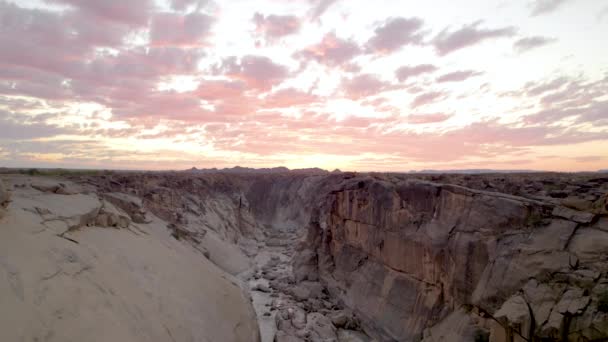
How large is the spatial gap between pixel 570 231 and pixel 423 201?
6485mm

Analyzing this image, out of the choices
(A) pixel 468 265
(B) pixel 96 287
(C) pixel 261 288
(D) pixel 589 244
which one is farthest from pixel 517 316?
(C) pixel 261 288

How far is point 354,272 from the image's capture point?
68.3ft

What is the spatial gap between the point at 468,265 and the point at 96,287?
12890 millimetres

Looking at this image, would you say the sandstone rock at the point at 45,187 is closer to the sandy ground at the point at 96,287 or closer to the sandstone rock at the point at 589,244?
the sandy ground at the point at 96,287

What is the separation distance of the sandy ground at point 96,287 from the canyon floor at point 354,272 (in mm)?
53

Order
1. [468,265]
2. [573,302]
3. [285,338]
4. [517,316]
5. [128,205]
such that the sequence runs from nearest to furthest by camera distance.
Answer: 1. [573,302]
2. [517,316]
3. [468,265]
4. [285,338]
5. [128,205]

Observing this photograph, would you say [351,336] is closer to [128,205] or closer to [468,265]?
[468,265]

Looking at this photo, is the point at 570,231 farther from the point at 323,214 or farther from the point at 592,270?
the point at 323,214

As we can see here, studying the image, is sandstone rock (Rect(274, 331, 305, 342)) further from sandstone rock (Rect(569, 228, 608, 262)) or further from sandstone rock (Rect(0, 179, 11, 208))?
sandstone rock (Rect(0, 179, 11, 208))

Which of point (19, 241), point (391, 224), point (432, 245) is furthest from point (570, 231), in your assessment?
point (19, 241)

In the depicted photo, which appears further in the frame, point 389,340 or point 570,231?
point 389,340

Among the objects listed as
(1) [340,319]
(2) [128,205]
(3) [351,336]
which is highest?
(2) [128,205]

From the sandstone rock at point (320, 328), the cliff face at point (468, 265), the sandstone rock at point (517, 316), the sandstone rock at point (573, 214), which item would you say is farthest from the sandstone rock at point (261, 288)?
the sandstone rock at point (573, 214)

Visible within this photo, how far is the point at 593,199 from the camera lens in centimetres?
1046
